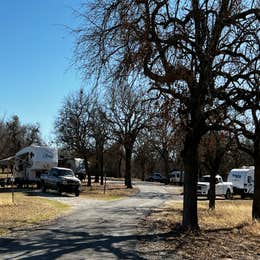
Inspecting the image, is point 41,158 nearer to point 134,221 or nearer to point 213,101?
point 134,221

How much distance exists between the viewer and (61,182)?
120ft

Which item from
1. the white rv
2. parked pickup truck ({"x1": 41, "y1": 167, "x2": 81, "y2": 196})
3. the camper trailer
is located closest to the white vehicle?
the white rv

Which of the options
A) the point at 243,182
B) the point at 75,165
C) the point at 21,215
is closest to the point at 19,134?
the point at 75,165

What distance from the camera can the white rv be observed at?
45.5 metres

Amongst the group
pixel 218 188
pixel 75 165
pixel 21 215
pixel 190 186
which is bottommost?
pixel 21 215

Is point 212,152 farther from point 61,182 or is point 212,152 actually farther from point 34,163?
point 34,163

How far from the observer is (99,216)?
816 inches

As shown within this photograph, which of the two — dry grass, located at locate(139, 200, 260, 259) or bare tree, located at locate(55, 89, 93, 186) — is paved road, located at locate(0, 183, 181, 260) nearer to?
dry grass, located at locate(139, 200, 260, 259)

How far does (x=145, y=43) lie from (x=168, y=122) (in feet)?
9.17

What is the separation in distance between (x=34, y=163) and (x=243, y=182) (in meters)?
20.4

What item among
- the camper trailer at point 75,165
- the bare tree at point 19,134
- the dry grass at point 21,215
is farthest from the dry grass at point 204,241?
the bare tree at point 19,134

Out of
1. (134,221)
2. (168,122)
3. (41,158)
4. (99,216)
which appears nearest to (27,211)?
(99,216)

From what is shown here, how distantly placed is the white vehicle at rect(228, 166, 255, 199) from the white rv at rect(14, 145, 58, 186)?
18135 millimetres

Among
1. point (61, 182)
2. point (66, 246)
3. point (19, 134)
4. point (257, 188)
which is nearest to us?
point (66, 246)
